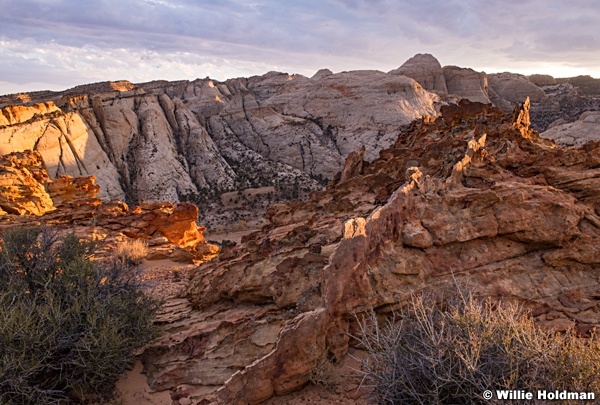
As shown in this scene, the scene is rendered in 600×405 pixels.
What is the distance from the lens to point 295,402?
531cm

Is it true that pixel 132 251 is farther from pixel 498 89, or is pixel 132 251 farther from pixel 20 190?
pixel 498 89

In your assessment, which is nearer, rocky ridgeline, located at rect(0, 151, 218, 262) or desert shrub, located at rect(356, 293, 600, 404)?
desert shrub, located at rect(356, 293, 600, 404)

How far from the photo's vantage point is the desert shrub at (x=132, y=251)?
12.4 m

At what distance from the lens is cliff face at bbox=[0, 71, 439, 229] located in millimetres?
31297

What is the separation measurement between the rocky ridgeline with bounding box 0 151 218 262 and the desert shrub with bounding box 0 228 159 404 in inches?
231

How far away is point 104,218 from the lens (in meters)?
15.1

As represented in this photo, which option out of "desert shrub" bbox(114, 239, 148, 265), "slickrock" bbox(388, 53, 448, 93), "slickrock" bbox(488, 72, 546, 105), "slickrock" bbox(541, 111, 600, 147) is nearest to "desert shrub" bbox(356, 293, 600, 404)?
"desert shrub" bbox(114, 239, 148, 265)

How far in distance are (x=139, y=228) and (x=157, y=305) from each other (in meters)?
8.44

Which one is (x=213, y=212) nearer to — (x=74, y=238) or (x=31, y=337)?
(x=74, y=238)

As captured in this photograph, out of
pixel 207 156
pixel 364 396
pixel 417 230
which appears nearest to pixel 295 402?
pixel 364 396

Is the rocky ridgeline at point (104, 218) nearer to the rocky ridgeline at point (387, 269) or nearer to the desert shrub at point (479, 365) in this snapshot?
the rocky ridgeline at point (387, 269)

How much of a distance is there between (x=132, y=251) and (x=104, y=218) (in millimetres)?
3067

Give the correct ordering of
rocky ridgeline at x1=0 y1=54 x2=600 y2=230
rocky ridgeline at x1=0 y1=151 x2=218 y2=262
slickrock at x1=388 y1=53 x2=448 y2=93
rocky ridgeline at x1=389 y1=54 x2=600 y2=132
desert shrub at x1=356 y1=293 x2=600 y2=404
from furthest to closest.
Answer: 1. slickrock at x1=388 y1=53 x2=448 y2=93
2. rocky ridgeline at x1=389 y1=54 x2=600 y2=132
3. rocky ridgeline at x1=0 y1=54 x2=600 y2=230
4. rocky ridgeline at x1=0 y1=151 x2=218 y2=262
5. desert shrub at x1=356 y1=293 x2=600 y2=404

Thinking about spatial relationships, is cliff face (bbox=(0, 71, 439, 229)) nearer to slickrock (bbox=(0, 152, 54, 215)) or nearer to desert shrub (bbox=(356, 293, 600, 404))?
slickrock (bbox=(0, 152, 54, 215))
